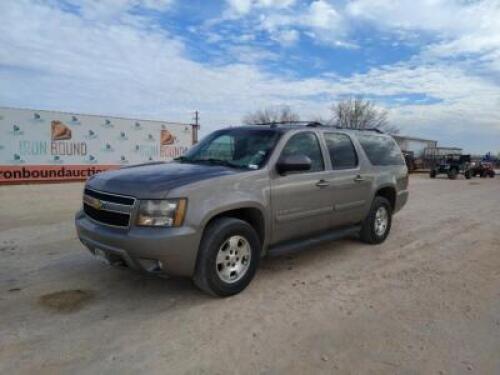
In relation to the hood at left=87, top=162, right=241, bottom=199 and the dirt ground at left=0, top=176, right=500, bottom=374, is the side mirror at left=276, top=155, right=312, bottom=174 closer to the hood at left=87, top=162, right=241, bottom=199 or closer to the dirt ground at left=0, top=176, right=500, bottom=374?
the hood at left=87, top=162, right=241, bottom=199

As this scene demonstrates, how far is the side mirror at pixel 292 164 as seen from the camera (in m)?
4.80

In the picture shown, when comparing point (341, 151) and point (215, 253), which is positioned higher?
point (341, 151)

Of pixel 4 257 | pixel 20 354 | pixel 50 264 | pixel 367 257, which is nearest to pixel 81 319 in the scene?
pixel 20 354

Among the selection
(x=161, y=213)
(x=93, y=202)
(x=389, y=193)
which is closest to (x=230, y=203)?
(x=161, y=213)

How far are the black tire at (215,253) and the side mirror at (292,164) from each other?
2.59ft

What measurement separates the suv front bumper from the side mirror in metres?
1.34

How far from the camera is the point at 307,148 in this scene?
5496mm

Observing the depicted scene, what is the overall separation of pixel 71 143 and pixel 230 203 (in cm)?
1669

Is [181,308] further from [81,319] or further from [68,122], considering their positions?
[68,122]

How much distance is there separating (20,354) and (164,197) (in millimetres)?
1645

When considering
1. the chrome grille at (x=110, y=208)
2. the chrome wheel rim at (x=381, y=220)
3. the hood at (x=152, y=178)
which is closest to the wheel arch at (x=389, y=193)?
the chrome wheel rim at (x=381, y=220)

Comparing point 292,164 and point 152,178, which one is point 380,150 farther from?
point 152,178

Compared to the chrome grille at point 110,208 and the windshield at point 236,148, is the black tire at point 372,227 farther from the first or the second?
the chrome grille at point 110,208

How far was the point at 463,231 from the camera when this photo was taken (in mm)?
8164
